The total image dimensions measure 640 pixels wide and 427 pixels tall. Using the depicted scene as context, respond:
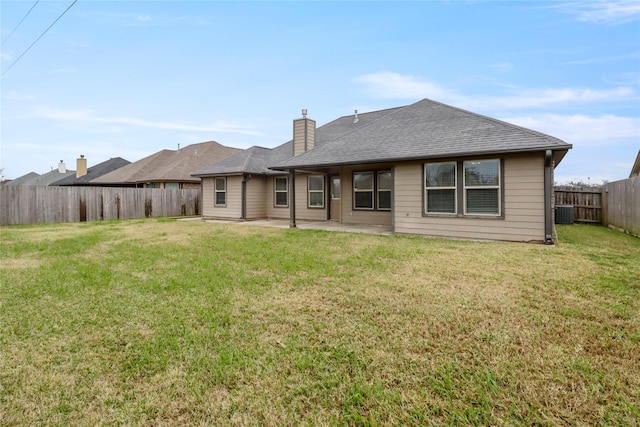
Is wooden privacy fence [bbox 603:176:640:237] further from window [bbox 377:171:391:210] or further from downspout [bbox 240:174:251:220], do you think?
downspout [bbox 240:174:251:220]

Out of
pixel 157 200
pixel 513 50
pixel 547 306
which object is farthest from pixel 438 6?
pixel 157 200

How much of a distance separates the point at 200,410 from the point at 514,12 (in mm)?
13399

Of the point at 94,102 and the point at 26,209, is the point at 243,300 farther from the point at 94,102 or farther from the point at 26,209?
the point at 94,102

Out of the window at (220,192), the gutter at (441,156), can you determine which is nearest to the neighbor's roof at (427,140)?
the gutter at (441,156)

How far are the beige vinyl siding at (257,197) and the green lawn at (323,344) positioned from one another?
390 inches

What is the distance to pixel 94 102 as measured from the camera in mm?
18141

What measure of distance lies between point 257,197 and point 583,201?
50.5 feet

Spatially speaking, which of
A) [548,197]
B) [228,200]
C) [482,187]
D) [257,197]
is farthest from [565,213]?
[228,200]

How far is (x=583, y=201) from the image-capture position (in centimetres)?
1486

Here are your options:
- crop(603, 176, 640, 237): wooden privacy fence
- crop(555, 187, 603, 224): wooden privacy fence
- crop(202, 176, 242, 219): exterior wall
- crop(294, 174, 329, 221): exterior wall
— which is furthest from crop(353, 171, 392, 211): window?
crop(555, 187, 603, 224): wooden privacy fence

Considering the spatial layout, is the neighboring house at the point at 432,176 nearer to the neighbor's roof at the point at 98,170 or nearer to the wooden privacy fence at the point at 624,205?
the wooden privacy fence at the point at 624,205

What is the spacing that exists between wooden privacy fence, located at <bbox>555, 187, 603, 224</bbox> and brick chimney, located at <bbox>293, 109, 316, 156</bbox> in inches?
467

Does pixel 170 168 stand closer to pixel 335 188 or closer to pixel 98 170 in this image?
pixel 98 170

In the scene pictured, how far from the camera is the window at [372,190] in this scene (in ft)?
41.1
